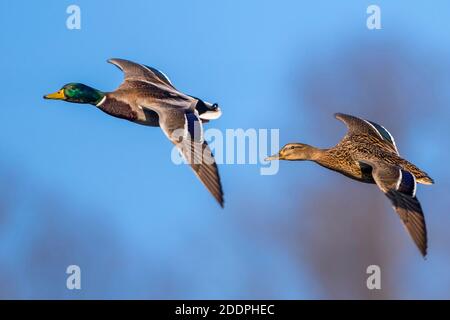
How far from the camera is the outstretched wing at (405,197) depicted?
44.0 feet

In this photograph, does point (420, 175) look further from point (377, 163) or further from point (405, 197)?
point (405, 197)

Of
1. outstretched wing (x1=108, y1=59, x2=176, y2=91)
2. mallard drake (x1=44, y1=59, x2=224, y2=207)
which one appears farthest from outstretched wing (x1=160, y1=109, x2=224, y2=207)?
outstretched wing (x1=108, y1=59, x2=176, y2=91)

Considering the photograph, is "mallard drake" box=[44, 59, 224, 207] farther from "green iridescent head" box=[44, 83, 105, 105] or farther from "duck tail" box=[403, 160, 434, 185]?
"duck tail" box=[403, 160, 434, 185]

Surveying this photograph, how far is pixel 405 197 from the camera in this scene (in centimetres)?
1370

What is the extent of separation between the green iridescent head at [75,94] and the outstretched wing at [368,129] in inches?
111

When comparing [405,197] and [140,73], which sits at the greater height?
[140,73]

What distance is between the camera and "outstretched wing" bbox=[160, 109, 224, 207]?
13203 mm

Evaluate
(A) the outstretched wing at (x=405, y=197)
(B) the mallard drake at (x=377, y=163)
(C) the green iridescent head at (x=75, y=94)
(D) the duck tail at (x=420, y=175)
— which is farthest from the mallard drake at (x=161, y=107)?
(D) the duck tail at (x=420, y=175)

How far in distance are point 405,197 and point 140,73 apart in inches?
151

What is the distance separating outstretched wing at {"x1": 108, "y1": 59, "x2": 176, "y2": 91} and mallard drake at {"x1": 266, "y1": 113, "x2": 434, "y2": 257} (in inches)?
62.9

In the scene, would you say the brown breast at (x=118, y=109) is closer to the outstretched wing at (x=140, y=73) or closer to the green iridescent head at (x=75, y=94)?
the green iridescent head at (x=75, y=94)

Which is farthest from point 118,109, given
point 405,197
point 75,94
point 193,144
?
point 405,197
